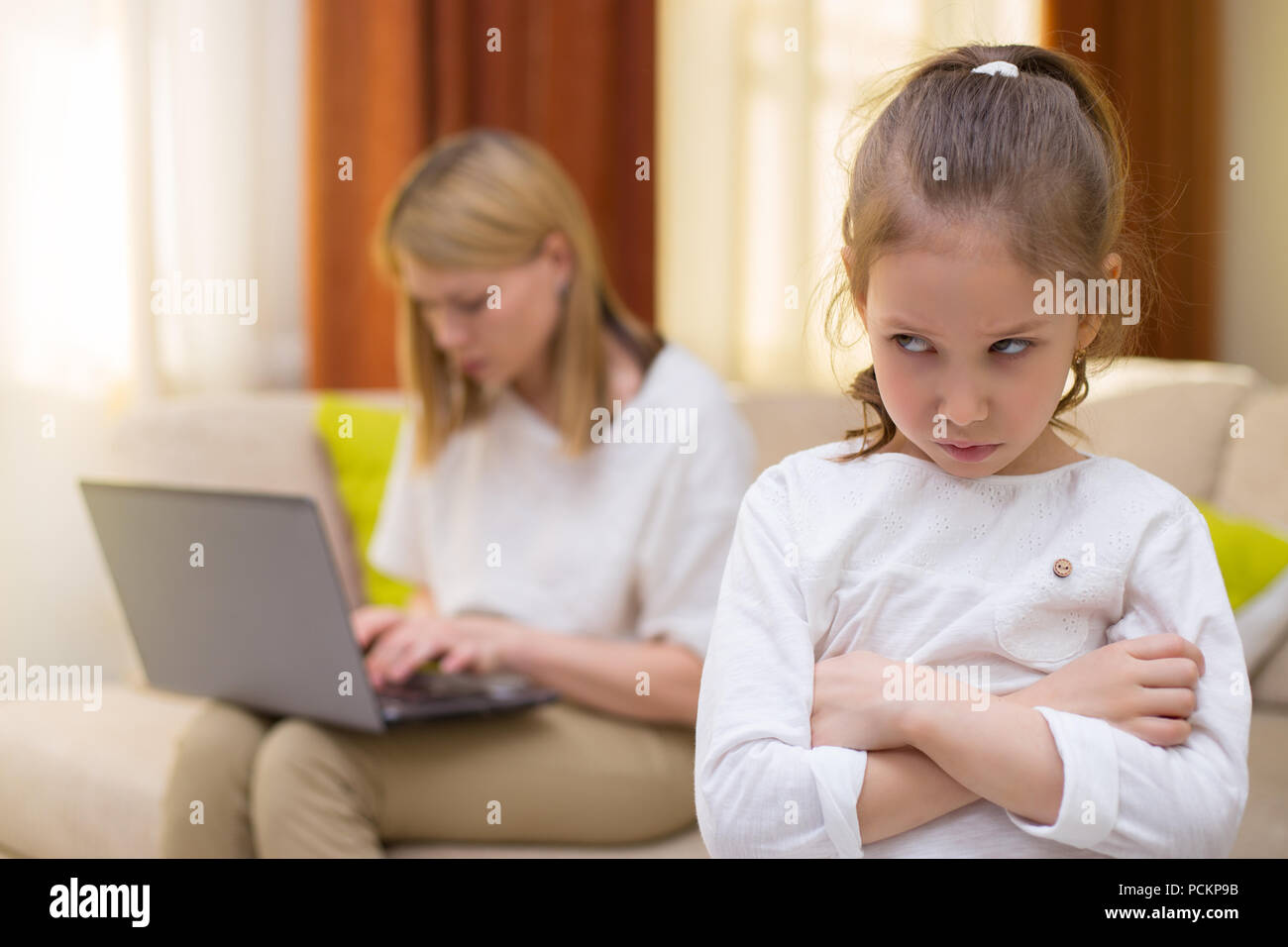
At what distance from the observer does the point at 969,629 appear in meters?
0.64

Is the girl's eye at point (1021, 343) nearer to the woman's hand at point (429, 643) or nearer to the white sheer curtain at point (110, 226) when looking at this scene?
the woman's hand at point (429, 643)

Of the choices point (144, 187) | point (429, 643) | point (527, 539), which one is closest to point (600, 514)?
point (527, 539)

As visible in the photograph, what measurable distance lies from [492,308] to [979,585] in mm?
856

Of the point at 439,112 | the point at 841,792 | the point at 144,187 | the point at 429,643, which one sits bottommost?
the point at 429,643

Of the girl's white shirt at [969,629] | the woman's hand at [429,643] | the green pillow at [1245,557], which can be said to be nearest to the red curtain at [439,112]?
the woman's hand at [429,643]

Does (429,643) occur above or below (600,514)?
below

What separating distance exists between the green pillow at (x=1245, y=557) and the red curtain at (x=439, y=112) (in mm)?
1381

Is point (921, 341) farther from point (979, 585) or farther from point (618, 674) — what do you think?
point (618, 674)

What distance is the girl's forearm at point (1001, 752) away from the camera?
0.59 metres

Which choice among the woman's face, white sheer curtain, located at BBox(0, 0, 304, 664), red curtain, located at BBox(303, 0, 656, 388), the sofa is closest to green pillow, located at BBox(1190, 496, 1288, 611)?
the sofa

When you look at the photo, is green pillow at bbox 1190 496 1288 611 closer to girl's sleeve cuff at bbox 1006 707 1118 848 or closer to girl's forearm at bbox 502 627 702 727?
girl's forearm at bbox 502 627 702 727

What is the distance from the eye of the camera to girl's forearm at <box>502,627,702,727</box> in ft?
4.11
